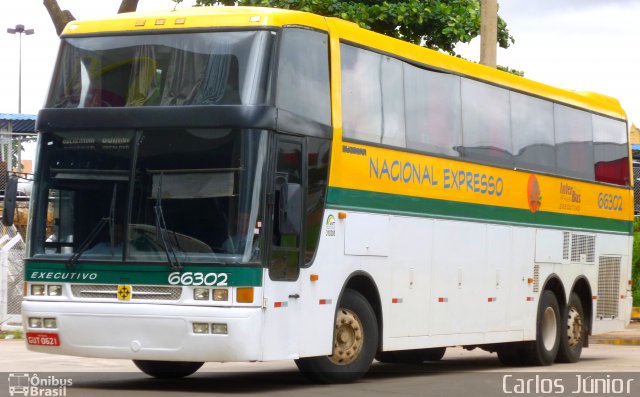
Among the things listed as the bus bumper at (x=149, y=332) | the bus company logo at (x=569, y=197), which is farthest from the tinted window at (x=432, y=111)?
the bus bumper at (x=149, y=332)

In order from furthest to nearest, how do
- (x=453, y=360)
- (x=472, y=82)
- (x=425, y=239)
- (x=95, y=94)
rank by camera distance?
(x=453, y=360), (x=472, y=82), (x=425, y=239), (x=95, y=94)

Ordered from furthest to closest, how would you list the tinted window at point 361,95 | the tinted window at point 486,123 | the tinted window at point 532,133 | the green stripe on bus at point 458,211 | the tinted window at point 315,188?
the tinted window at point 532,133 < the tinted window at point 486,123 < the green stripe on bus at point 458,211 < the tinted window at point 361,95 < the tinted window at point 315,188

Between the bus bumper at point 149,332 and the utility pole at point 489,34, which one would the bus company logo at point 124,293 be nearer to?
the bus bumper at point 149,332

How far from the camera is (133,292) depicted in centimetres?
1362

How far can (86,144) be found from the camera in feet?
46.3

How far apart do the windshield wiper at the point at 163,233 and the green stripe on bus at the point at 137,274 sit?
0.23 feet

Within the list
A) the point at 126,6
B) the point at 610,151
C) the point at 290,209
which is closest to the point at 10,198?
the point at 290,209

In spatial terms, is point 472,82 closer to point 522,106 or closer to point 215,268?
point 522,106

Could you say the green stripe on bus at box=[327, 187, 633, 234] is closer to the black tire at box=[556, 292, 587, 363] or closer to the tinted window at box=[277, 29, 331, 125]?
the tinted window at box=[277, 29, 331, 125]

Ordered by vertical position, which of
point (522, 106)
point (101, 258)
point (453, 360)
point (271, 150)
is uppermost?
point (522, 106)

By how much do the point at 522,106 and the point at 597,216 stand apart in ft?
10.1

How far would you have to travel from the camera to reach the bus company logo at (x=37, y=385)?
13365 millimetres

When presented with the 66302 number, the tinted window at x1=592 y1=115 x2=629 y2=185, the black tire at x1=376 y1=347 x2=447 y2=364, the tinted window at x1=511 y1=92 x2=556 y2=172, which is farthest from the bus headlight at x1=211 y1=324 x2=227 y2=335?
the tinted window at x1=592 y1=115 x2=629 y2=185

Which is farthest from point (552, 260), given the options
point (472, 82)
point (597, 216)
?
point (472, 82)
